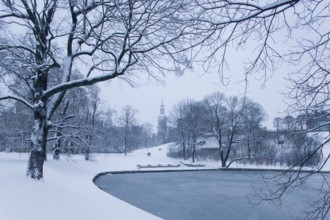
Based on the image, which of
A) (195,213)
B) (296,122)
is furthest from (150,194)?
(296,122)

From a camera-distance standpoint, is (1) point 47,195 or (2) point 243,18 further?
(1) point 47,195

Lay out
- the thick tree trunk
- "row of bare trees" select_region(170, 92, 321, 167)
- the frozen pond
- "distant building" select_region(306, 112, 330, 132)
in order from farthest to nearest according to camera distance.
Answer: "row of bare trees" select_region(170, 92, 321, 167) < the frozen pond < the thick tree trunk < "distant building" select_region(306, 112, 330, 132)

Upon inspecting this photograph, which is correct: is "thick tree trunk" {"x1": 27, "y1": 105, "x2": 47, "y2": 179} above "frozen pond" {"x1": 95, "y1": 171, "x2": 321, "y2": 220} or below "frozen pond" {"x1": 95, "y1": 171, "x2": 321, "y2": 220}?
above

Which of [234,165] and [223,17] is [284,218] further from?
[234,165]

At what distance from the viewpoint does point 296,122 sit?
16.8 feet

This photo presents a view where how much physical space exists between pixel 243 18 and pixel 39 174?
383 inches

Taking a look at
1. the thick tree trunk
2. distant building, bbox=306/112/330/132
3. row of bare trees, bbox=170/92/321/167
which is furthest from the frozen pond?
row of bare trees, bbox=170/92/321/167

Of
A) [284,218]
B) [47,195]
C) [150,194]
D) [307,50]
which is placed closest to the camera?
[307,50]

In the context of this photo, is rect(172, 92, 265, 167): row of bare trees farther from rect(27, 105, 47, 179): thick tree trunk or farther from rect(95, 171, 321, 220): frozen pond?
rect(27, 105, 47, 179): thick tree trunk

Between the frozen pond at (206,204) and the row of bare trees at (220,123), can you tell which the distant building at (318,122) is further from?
the row of bare trees at (220,123)

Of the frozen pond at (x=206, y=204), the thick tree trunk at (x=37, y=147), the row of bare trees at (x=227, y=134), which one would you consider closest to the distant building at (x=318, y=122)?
the frozen pond at (x=206, y=204)

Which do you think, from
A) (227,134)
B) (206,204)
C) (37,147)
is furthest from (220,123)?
(37,147)

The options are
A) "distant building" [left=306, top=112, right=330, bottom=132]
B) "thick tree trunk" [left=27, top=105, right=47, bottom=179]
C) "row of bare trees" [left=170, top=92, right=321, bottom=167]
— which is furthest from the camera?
"row of bare trees" [left=170, top=92, right=321, bottom=167]

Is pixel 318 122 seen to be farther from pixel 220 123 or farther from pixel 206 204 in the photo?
pixel 220 123
